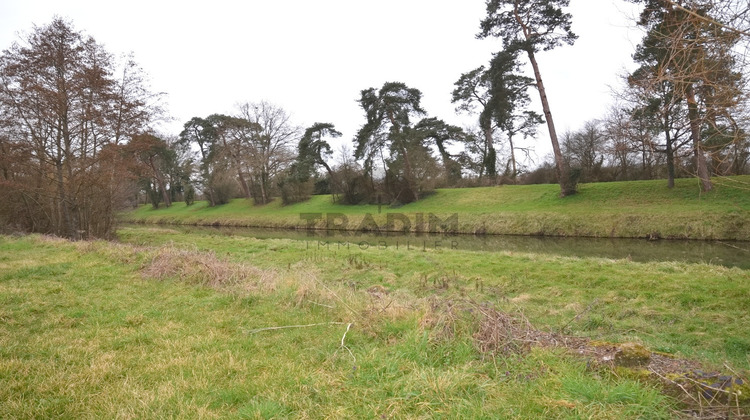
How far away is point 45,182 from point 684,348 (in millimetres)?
23070

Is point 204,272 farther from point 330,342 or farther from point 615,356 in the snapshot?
point 615,356

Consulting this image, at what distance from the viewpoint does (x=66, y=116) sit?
47.5 ft

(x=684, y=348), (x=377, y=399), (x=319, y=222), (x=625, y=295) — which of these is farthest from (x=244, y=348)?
(x=319, y=222)

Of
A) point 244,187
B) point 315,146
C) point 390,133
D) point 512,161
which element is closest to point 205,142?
point 244,187

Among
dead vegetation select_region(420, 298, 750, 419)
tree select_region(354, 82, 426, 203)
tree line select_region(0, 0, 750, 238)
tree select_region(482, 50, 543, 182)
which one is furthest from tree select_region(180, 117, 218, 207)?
dead vegetation select_region(420, 298, 750, 419)

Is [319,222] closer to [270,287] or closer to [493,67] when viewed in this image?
[493,67]

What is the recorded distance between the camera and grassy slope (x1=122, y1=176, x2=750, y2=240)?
619 inches

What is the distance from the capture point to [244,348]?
13.0 ft

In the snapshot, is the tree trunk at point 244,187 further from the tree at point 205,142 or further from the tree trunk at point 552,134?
the tree trunk at point 552,134

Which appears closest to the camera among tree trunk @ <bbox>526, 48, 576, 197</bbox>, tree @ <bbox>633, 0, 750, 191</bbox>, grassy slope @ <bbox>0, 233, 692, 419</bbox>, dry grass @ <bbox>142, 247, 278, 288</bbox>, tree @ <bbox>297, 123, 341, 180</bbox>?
grassy slope @ <bbox>0, 233, 692, 419</bbox>

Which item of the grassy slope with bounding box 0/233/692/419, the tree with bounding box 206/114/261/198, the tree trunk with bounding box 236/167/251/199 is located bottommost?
the grassy slope with bounding box 0/233/692/419

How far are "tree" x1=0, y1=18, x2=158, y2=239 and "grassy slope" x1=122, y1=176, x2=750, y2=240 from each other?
53.7ft

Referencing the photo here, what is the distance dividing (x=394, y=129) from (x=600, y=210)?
641 inches

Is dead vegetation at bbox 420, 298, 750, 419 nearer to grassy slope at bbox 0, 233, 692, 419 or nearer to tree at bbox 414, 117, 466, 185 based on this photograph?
grassy slope at bbox 0, 233, 692, 419
